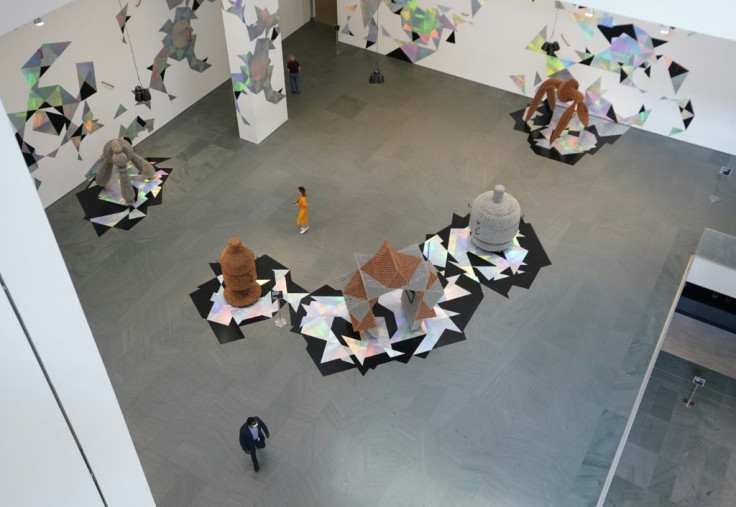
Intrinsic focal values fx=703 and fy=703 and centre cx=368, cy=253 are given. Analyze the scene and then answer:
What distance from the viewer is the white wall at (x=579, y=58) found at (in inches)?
480

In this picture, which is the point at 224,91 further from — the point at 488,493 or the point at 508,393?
the point at 488,493

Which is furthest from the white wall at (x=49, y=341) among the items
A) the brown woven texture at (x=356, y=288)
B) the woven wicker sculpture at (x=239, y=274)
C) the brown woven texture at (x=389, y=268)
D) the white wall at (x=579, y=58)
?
the white wall at (x=579, y=58)

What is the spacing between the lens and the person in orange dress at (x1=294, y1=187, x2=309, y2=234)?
10727mm

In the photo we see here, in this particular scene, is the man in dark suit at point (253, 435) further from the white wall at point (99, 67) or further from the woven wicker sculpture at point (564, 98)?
the woven wicker sculpture at point (564, 98)

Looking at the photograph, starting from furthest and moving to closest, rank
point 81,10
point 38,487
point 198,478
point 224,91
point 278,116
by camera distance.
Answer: point 224,91, point 278,116, point 81,10, point 198,478, point 38,487

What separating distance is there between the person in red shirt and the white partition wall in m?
0.95

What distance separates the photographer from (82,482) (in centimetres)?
193

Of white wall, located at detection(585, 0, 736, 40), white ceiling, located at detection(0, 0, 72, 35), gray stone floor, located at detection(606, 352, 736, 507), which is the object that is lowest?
gray stone floor, located at detection(606, 352, 736, 507)

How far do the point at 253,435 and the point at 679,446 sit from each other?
580 centimetres

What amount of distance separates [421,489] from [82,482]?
22.6ft

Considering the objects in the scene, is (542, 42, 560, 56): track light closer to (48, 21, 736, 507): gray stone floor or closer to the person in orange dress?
(48, 21, 736, 507): gray stone floor

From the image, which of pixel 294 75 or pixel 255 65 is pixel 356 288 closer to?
pixel 255 65

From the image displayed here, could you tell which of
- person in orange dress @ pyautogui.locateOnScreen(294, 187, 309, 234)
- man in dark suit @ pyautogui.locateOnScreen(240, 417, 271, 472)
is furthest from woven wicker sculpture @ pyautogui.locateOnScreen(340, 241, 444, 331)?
man in dark suit @ pyautogui.locateOnScreen(240, 417, 271, 472)

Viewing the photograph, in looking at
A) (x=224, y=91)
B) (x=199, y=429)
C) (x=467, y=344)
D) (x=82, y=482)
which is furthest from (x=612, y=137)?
(x=82, y=482)
